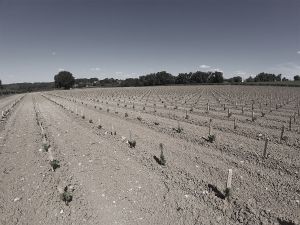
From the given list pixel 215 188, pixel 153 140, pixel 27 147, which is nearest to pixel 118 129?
pixel 153 140

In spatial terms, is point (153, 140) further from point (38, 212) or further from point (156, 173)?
point (38, 212)

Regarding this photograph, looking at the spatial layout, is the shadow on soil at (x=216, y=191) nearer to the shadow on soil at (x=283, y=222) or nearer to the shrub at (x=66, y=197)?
the shadow on soil at (x=283, y=222)

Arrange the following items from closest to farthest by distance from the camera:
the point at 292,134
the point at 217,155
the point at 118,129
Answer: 1. the point at 217,155
2. the point at 292,134
3. the point at 118,129

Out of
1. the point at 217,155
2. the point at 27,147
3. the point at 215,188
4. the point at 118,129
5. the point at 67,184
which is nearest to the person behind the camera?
the point at 215,188

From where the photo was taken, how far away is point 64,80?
155500 mm

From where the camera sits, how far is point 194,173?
10.7 m

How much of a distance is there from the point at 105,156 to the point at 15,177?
4.19 meters

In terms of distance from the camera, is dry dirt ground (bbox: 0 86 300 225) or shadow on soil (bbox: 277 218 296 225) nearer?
shadow on soil (bbox: 277 218 296 225)

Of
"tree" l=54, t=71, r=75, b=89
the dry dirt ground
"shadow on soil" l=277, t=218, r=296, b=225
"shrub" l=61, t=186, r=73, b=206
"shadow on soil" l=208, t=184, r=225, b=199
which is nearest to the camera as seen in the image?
"shadow on soil" l=277, t=218, r=296, b=225

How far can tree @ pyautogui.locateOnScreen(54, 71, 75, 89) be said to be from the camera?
15550cm

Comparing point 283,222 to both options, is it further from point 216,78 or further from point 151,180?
point 216,78

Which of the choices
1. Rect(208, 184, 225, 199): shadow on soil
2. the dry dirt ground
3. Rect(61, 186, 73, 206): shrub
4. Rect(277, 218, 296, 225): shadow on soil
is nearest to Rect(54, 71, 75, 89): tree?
the dry dirt ground

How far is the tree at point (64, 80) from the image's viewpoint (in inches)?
6122

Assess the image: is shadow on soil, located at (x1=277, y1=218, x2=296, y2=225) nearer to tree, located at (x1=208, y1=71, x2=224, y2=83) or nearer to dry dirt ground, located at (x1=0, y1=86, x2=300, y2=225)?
dry dirt ground, located at (x1=0, y1=86, x2=300, y2=225)
